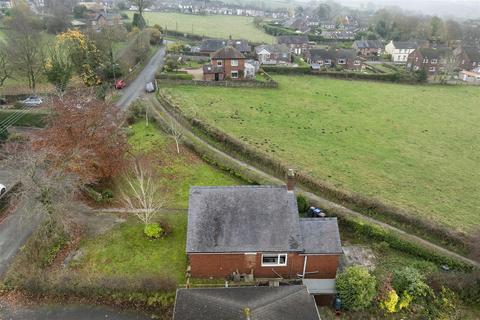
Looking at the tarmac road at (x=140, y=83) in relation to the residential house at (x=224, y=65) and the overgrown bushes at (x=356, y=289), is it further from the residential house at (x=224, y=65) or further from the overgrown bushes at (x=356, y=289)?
the overgrown bushes at (x=356, y=289)

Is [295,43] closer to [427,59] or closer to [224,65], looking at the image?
[427,59]

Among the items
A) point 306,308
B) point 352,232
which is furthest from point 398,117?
point 306,308

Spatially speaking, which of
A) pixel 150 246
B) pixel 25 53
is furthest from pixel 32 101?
pixel 150 246

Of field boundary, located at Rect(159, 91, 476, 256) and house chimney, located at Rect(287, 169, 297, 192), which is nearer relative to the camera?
house chimney, located at Rect(287, 169, 297, 192)

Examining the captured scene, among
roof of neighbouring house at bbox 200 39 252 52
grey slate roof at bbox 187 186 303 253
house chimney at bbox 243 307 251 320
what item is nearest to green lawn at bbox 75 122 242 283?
grey slate roof at bbox 187 186 303 253

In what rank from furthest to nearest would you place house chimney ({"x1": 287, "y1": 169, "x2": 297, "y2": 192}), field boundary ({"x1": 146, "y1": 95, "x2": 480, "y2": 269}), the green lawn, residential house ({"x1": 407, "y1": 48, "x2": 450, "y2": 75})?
residential house ({"x1": 407, "y1": 48, "x2": 450, "y2": 75})
field boundary ({"x1": 146, "y1": 95, "x2": 480, "y2": 269})
the green lawn
house chimney ({"x1": 287, "y1": 169, "x2": 297, "y2": 192})

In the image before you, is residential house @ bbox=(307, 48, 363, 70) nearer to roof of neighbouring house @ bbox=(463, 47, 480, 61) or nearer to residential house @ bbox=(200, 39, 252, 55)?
residential house @ bbox=(200, 39, 252, 55)
